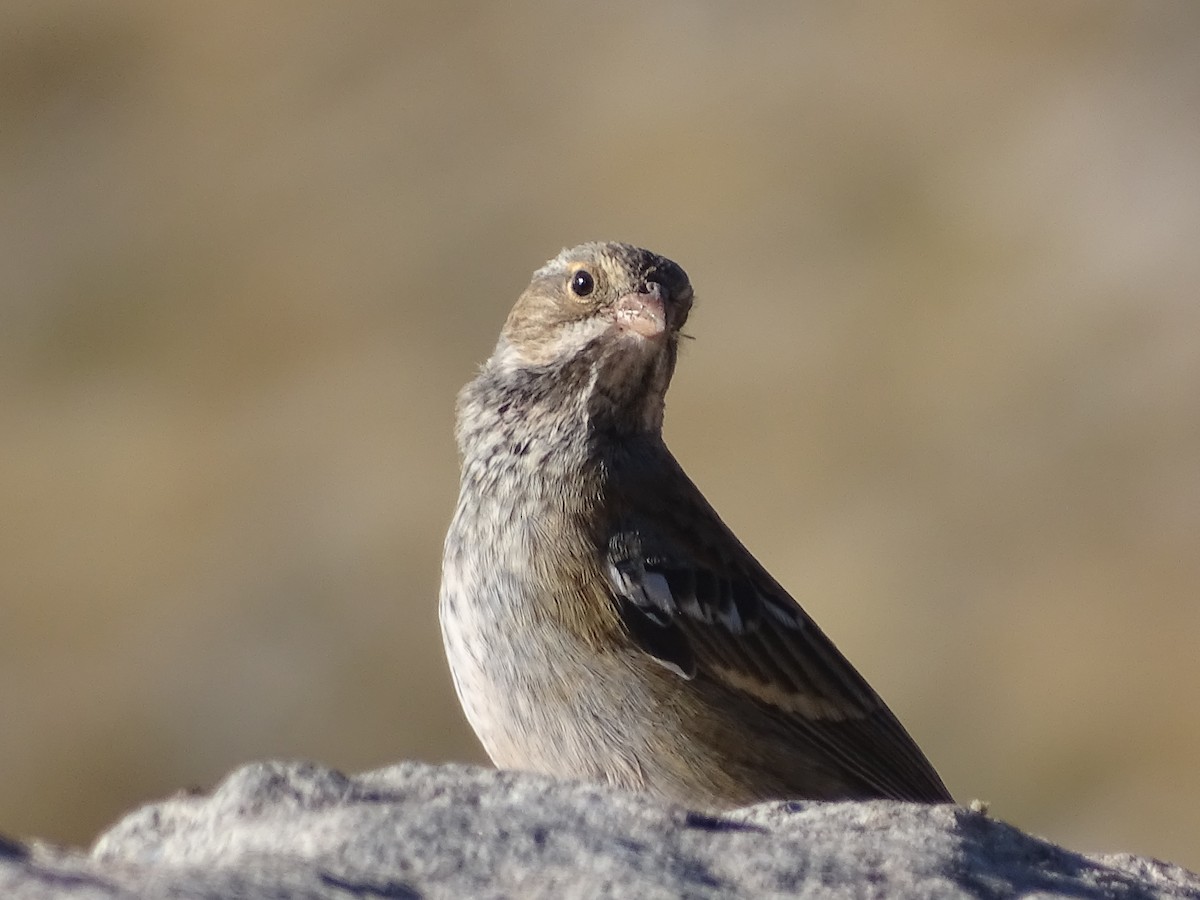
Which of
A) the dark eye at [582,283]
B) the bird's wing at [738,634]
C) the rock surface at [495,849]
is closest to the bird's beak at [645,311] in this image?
the dark eye at [582,283]

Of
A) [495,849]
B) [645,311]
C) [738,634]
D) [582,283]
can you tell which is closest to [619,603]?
[738,634]

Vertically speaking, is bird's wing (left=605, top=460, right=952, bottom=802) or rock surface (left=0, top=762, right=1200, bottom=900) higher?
bird's wing (left=605, top=460, right=952, bottom=802)

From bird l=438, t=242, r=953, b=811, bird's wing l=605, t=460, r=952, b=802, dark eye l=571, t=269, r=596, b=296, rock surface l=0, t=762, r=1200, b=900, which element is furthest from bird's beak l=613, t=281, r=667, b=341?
rock surface l=0, t=762, r=1200, b=900

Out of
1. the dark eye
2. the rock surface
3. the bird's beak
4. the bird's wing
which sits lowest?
the rock surface

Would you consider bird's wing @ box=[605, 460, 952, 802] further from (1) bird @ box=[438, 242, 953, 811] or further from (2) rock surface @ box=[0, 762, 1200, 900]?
(2) rock surface @ box=[0, 762, 1200, 900]

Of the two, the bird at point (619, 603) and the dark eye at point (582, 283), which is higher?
the dark eye at point (582, 283)

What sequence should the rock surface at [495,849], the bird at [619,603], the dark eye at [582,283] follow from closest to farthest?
the rock surface at [495,849] → the bird at [619,603] → the dark eye at [582,283]

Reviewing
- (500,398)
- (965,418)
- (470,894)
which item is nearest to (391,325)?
(965,418)

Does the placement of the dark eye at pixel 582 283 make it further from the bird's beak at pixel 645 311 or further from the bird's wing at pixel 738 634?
the bird's wing at pixel 738 634
